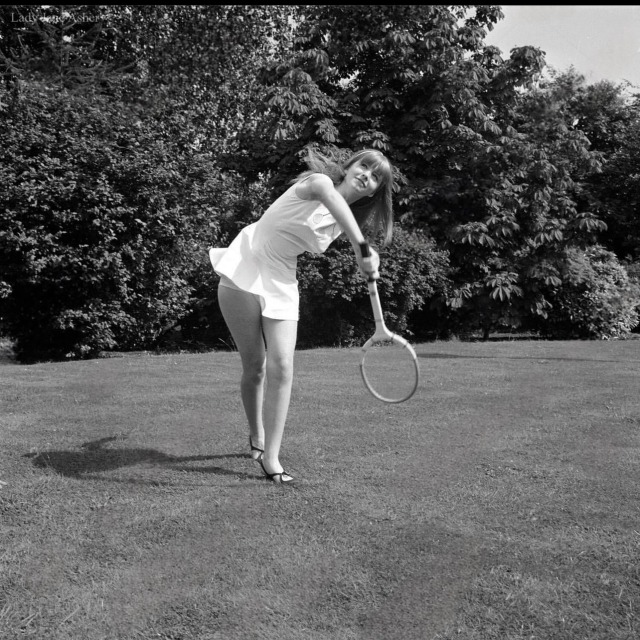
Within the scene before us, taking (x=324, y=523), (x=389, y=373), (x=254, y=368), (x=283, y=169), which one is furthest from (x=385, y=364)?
(x=283, y=169)

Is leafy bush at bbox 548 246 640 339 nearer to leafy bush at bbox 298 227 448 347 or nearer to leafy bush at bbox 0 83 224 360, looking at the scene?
leafy bush at bbox 298 227 448 347

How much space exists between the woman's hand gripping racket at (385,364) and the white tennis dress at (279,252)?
0.57 m

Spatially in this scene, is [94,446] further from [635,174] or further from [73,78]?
[635,174]

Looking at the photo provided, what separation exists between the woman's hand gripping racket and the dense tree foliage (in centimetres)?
556

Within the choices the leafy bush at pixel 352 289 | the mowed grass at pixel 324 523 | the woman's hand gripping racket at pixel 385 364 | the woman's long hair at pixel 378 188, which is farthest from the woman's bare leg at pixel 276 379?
the leafy bush at pixel 352 289

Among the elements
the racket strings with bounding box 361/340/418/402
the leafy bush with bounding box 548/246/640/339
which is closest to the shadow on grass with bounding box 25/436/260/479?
the racket strings with bounding box 361/340/418/402

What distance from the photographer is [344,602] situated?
2.99 meters

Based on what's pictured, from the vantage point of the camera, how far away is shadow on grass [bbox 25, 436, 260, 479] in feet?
15.8

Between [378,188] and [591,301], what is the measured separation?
54.8 feet

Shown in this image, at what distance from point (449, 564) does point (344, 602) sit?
0.63m

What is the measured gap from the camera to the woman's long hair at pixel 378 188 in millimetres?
4609

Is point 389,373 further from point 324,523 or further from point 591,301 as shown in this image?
point 591,301

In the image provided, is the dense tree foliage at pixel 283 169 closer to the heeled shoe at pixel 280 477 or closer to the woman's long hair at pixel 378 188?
the woman's long hair at pixel 378 188

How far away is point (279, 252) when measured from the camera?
464 cm
